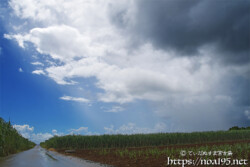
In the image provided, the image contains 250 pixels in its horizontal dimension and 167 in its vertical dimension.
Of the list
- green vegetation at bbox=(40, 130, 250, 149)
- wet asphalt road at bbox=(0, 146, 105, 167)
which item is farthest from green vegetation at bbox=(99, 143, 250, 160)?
green vegetation at bbox=(40, 130, 250, 149)

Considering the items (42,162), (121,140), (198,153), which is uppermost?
(198,153)

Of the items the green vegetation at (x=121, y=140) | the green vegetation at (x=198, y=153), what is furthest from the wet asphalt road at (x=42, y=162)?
the green vegetation at (x=121, y=140)

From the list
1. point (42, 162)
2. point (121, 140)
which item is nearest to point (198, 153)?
point (42, 162)

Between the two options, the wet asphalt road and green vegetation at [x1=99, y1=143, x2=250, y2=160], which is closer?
the wet asphalt road

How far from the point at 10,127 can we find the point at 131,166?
1900 centimetres

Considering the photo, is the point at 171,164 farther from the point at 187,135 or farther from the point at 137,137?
the point at 187,135

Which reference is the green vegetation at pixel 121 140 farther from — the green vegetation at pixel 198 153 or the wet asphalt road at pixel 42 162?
the wet asphalt road at pixel 42 162

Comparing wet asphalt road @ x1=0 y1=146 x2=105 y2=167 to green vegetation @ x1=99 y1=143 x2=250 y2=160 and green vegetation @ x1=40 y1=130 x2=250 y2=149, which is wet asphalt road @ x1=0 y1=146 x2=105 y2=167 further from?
green vegetation @ x1=40 y1=130 x2=250 y2=149

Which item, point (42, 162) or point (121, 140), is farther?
point (121, 140)

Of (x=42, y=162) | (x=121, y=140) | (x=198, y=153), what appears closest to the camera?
(x=42, y=162)

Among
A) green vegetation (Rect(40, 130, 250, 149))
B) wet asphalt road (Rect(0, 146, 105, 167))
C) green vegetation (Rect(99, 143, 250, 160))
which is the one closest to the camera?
wet asphalt road (Rect(0, 146, 105, 167))

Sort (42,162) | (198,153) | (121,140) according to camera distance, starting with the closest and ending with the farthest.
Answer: (42,162)
(198,153)
(121,140)

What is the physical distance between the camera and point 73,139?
32531 millimetres

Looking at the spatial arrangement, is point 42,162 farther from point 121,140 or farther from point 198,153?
point 121,140
